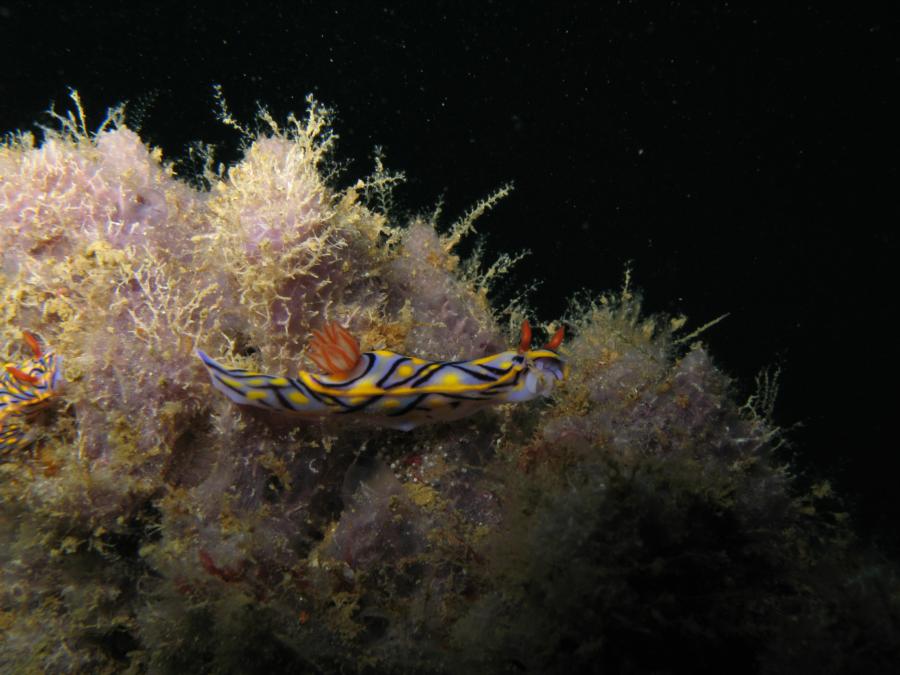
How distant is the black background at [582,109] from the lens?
42.9ft

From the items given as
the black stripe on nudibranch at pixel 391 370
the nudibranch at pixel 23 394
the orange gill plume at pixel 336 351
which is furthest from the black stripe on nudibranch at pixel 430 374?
the nudibranch at pixel 23 394

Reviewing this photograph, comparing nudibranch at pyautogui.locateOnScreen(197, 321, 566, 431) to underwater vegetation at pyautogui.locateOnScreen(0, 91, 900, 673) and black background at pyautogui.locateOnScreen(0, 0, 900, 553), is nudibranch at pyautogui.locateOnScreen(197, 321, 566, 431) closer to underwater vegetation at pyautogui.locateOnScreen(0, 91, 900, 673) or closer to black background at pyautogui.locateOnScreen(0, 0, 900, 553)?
underwater vegetation at pyautogui.locateOnScreen(0, 91, 900, 673)

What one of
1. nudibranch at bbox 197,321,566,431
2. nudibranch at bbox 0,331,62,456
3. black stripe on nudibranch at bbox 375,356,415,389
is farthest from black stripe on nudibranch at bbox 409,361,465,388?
nudibranch at bbox 0,331,62,456

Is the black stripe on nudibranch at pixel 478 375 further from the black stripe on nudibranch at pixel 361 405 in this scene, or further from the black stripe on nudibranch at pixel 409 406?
the black stripe on nudibranch at pixel 361 405

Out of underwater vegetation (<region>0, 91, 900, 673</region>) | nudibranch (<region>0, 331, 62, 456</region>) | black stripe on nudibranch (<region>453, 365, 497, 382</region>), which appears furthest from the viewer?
nudibranch (<region>0, 331, 62, 456</region>)

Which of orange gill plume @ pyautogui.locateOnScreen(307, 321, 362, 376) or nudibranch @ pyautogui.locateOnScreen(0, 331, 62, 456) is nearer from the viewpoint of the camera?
orange gill plume @ pyautogui.locateOnScreen(307, 321, 362, 376)

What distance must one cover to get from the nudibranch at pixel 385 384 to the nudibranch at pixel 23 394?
945 mm

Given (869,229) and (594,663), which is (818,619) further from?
(869,229)

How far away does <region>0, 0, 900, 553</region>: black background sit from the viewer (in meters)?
13.1

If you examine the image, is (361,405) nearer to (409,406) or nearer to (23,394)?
(409,406)

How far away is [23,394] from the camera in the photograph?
2531 millimetres

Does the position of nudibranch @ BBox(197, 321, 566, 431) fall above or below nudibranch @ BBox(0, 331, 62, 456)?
above

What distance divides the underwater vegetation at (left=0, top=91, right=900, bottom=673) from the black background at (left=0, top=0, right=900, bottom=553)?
32.4 feet

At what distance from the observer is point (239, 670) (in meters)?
2.25
